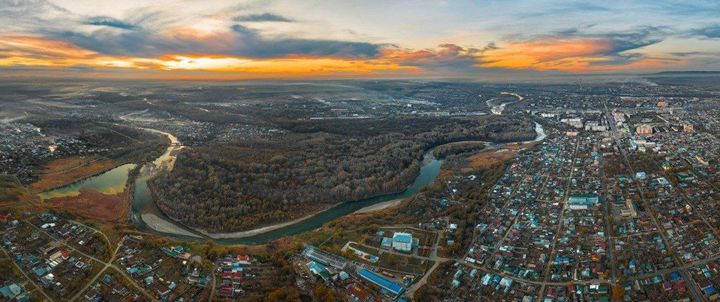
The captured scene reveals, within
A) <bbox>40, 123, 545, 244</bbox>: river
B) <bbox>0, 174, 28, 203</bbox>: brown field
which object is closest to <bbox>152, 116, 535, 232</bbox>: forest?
<bbox>40, 123, 545, 244</bbox>: river

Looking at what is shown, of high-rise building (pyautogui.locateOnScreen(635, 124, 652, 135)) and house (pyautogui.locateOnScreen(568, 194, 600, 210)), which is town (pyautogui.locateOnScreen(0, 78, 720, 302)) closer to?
house (pyautogui.locateOnScreen(568, 194, 600, 210))

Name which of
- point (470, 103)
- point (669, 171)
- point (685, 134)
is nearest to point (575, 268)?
point (669, 171)

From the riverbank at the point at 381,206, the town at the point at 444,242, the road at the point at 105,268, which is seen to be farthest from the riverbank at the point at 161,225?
the riverbank at the point at 381,206

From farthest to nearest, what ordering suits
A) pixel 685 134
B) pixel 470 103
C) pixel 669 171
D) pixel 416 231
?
pixel 470 103, pixel 685 134, pixel 669 171, pixel 416 231

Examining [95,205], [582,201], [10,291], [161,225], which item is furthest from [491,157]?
[10,291]

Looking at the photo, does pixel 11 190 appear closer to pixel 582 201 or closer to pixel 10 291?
pixel 10 291

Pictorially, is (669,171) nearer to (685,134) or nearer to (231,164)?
(685,134)
